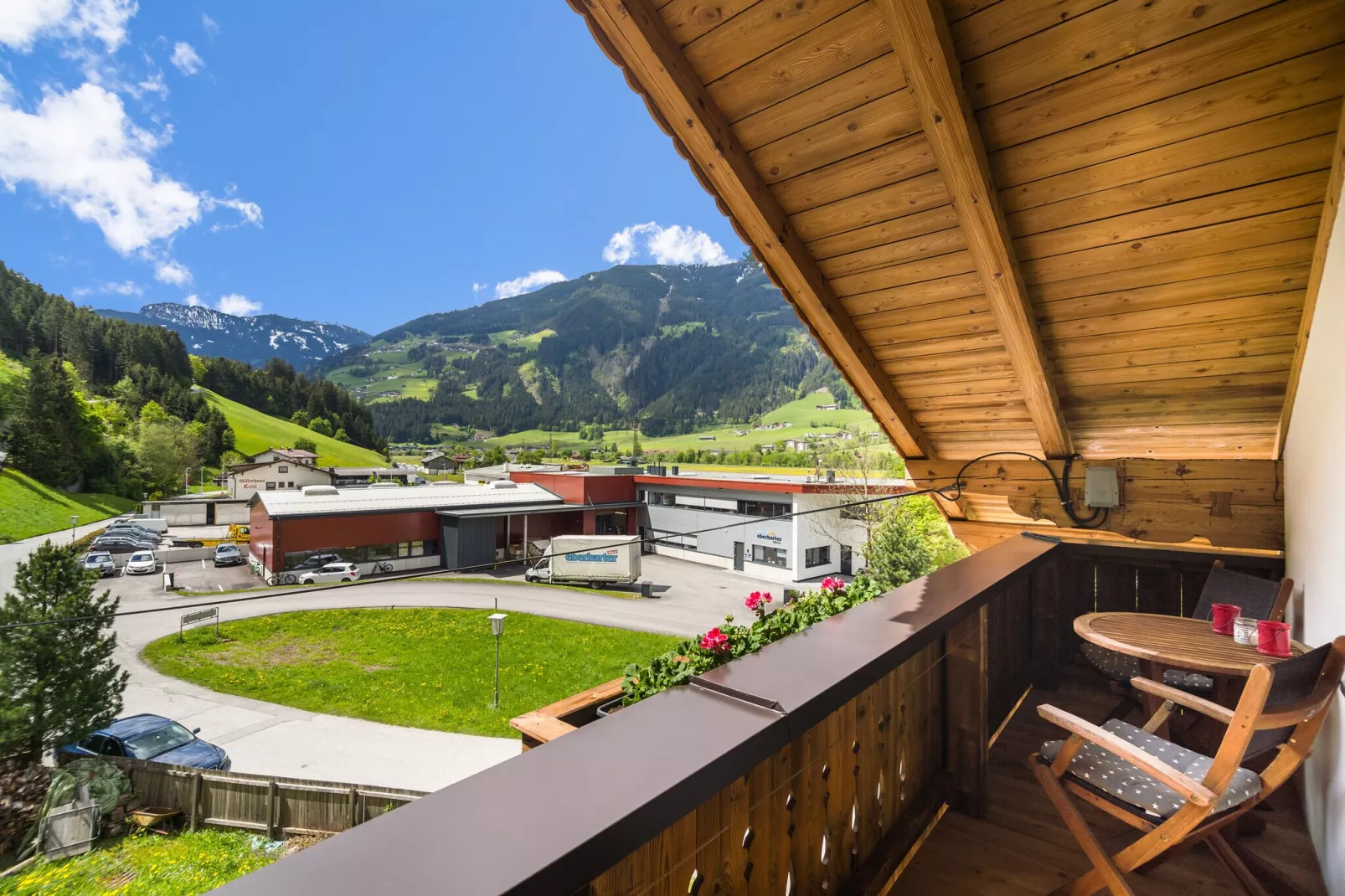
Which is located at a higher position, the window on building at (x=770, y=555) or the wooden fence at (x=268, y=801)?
the window on building at (x=770, y=555)

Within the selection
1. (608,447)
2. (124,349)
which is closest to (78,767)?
(124,349)

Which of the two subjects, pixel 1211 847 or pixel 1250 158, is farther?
pixel 1250 158

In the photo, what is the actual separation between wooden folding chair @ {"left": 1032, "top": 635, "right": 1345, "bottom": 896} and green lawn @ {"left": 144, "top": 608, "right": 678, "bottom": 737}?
32.6 feet

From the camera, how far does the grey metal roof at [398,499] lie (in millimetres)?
17969

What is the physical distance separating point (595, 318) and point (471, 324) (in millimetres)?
42607

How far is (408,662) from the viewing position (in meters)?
13.0

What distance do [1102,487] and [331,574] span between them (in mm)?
19545

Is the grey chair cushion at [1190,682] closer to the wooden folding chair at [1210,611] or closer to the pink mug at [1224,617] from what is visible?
the wooden folding chair at [1210,611]

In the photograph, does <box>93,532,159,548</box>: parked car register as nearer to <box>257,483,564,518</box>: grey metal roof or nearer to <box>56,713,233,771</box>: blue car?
<box>257,483,564,518</box>: grey metal roof

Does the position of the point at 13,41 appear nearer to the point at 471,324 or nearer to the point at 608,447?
the point at 471,324

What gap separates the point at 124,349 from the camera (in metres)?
54.9

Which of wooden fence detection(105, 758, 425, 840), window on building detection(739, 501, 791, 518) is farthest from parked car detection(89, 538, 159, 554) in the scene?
window on building detection(739, 501, 791, 518)

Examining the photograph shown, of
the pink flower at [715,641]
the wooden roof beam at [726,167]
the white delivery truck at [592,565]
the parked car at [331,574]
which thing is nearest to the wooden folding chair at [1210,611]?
the pink flower at [715,641]

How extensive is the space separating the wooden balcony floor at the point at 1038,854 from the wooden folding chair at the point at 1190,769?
211mm
